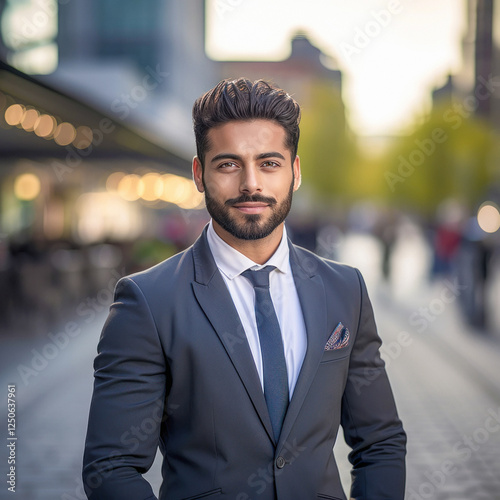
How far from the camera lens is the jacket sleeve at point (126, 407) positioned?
2.01m

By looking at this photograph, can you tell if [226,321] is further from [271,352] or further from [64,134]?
[64,134]

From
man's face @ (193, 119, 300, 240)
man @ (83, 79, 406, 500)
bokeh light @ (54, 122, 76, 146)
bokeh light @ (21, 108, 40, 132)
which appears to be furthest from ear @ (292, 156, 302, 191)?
bokeh light @ (54, 122, 76, 146)

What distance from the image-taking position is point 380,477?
7.47ft

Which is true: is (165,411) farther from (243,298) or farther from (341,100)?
(341,100)

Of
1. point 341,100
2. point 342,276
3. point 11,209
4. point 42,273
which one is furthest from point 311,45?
point 342,276

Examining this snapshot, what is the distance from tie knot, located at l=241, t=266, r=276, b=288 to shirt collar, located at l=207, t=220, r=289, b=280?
14 mm

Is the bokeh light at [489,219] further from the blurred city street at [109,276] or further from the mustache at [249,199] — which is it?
the mustache at [249,199]

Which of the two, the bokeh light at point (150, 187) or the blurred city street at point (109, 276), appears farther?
the bokeh light at point (150, 187)

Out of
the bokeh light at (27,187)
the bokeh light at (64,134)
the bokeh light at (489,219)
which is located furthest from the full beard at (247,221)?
the bokeh light at (489,219)

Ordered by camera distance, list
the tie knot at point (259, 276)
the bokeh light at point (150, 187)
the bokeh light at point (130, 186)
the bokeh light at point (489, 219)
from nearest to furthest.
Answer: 1. the tie knot at point (259, 276)
2. the bokeh light at point (130, 186)
3. the bokeh light at point (150, 187)
4. the bokeh light at point (489, 219)

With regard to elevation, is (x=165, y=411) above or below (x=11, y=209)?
below

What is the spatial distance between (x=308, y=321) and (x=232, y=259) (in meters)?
0.28

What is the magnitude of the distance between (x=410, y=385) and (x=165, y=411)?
293 inches

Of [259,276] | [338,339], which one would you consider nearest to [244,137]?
[259,276]
